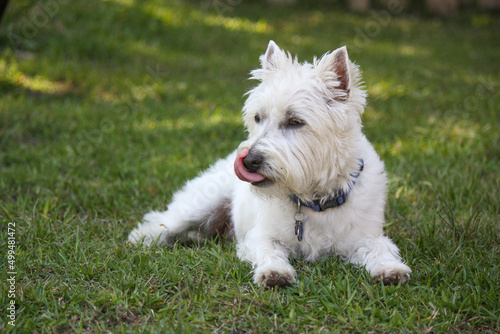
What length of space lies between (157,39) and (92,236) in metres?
7.33

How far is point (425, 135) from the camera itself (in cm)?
638

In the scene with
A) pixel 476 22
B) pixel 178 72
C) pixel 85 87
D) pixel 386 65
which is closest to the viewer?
pixel 85 87

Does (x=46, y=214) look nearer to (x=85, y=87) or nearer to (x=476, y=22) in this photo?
(x=85, y=87)

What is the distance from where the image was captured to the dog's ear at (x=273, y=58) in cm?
337

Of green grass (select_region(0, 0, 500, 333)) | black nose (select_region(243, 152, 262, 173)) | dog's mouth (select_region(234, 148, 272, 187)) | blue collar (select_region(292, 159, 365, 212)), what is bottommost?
green grass (select_region(0, 0, 500, 333))

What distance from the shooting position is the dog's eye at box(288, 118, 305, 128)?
3135mm

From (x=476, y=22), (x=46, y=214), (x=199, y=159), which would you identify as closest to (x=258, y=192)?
(x=46, y=214)

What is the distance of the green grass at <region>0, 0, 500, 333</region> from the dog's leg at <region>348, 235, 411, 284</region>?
90 mm

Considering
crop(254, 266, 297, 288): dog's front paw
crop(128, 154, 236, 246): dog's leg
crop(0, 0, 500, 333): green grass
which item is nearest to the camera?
crop(0, 0, 500, 333): green grass

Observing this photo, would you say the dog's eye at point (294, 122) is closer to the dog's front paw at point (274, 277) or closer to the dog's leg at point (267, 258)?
the dog's leg at point (267, 258)

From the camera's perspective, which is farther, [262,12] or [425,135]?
[262,12]

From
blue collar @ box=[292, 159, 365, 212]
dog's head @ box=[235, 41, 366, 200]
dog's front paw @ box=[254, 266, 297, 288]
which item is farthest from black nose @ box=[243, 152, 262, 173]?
dog's front paw @ box=[254, 266, 297, 288]

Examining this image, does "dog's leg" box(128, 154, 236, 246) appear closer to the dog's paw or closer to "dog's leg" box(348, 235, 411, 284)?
"dog's leg" box(348, 235, 411, 284)

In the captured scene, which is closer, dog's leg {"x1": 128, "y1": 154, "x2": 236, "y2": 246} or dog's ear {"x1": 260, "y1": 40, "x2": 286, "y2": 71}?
dog's ear {"x1": 260, "y1": 40, "x2": 286, "y2": 71}
